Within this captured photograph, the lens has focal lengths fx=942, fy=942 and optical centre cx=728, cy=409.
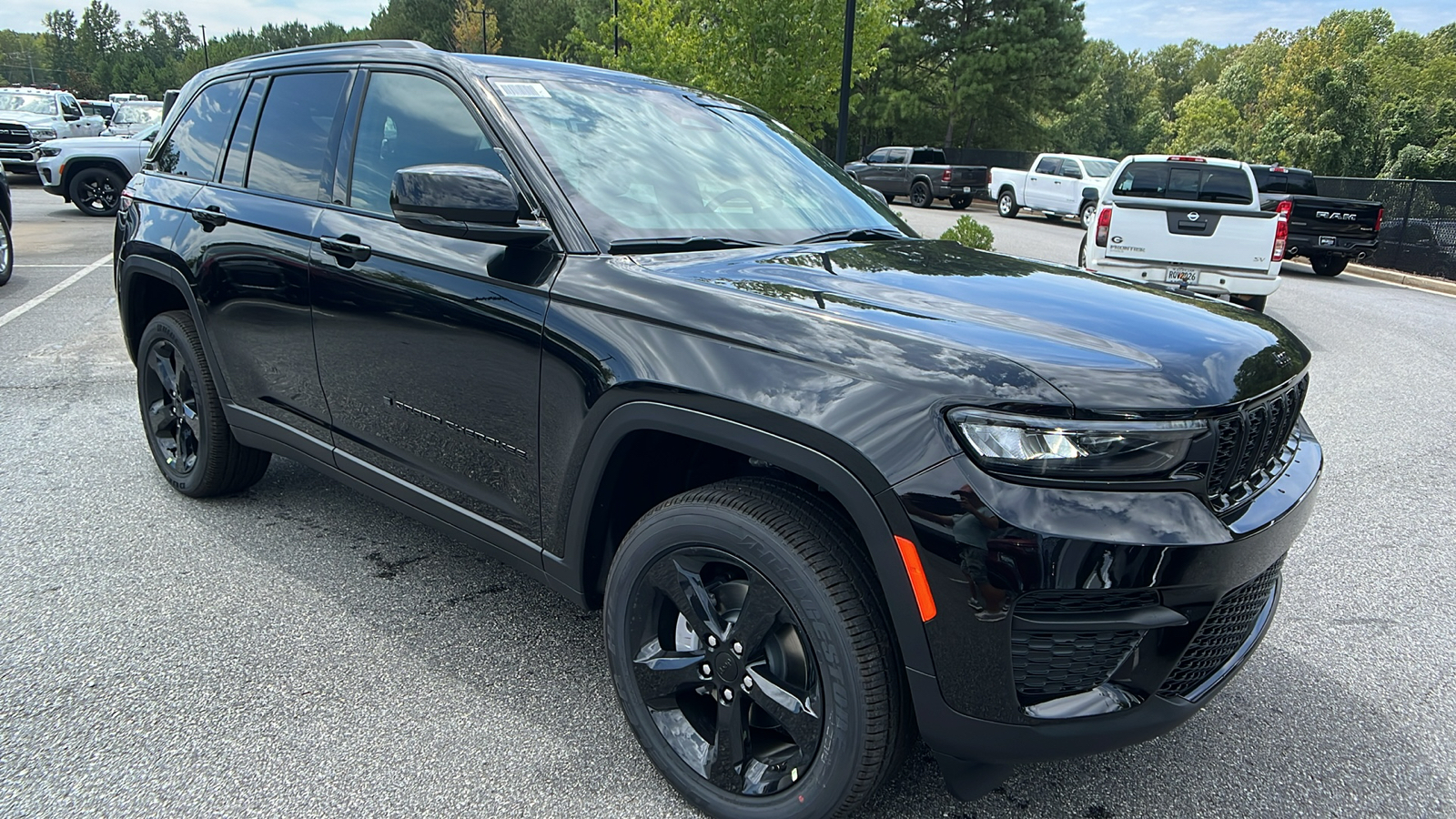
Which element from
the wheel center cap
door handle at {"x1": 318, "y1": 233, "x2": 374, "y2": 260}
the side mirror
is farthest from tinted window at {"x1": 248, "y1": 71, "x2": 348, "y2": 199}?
the wheel center cap

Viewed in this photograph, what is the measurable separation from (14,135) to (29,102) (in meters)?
1.96

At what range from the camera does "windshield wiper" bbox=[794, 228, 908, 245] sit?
2.97 m

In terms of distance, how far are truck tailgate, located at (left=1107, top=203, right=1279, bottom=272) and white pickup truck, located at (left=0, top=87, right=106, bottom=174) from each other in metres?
22.9

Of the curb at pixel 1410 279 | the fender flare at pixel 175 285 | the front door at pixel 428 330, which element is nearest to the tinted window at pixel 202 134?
the fender flare at pixel 175 285

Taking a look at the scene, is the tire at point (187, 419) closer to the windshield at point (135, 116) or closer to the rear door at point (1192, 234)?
the rear door at point (1192, 234)

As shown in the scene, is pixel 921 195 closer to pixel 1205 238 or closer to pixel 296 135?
pixel 1205 238

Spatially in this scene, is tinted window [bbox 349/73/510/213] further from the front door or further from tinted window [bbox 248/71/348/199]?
tinted window [bbox 248/71/348/199]

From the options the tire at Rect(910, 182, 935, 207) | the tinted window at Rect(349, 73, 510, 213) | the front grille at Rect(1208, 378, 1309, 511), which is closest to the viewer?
the front grille at Rect(1208, 378, 1309, 511)

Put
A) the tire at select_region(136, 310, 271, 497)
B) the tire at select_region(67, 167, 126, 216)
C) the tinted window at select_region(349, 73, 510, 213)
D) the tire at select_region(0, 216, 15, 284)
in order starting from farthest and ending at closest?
the tire at select_region(67, 167, 126, 216), the tire at select_region(0, 216, 15, 284), the tire at select_region(136, 310, 271, 497), the tinted window at select_region(349, 73, 510, 213)

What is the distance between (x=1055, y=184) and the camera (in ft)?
80.9

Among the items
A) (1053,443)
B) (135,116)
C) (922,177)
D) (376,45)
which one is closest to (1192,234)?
(376,45)

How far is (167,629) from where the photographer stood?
10.3 feet

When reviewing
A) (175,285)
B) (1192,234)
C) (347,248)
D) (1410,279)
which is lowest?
(1410,279)

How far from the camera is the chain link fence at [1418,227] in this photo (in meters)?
16.1
